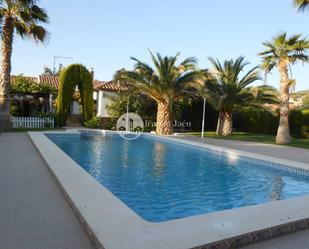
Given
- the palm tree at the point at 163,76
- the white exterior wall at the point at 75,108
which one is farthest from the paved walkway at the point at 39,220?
the white exterior wall at the point at 75,108

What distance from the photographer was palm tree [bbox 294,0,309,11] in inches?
668

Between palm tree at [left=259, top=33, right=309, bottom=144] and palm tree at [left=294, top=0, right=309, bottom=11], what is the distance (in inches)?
64.9

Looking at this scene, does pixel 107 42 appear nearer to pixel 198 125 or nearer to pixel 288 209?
pixel 198 125

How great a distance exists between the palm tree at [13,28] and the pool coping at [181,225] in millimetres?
16736

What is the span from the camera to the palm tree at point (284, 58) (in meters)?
18.3

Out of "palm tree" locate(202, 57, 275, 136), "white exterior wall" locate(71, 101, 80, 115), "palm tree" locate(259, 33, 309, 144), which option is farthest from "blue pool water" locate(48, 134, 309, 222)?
"white exterior wall" locate(71, 101, 80, 115)

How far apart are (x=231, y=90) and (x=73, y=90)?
43.4 feet

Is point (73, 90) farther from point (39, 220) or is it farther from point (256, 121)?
point (39, 220)

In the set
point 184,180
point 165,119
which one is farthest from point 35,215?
point 165,119

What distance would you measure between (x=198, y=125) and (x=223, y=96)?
664cm

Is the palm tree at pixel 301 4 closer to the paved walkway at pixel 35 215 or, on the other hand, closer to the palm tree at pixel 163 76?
the palm tree at pixel 163 76

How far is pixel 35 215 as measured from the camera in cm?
486

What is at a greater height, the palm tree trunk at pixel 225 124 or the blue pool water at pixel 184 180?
the palm tree trunk at pixel 225 124

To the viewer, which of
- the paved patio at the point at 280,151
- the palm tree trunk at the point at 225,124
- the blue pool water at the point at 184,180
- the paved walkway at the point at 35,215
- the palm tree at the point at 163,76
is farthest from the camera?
the palm tree trunk at the point at 225,124
